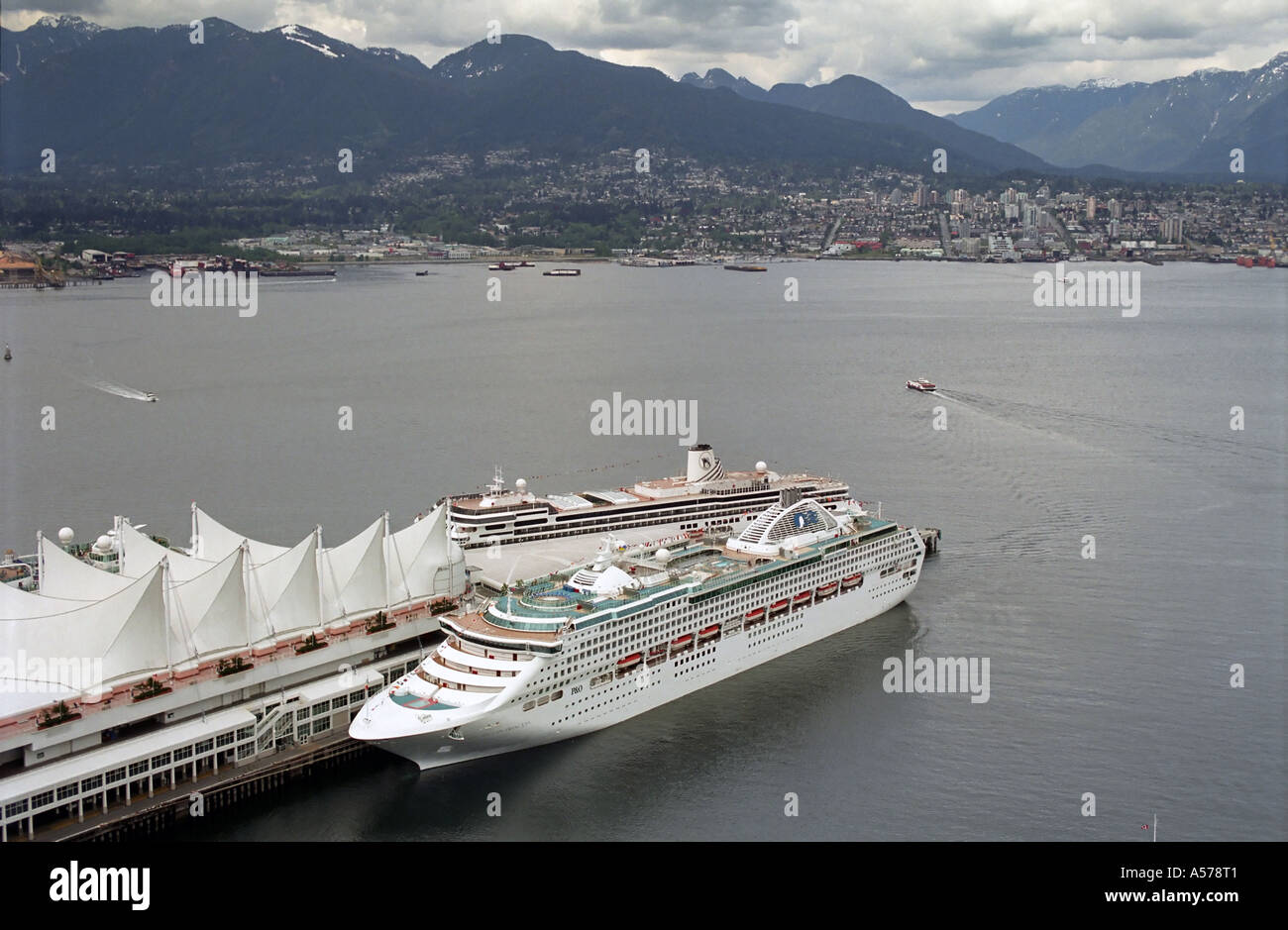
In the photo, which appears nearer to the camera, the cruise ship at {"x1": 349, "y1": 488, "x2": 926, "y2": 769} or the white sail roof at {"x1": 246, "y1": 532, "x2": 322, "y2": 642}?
the cruise ship at {"x1": 349, "y1": 488, "x2": 926, "y2": 769}

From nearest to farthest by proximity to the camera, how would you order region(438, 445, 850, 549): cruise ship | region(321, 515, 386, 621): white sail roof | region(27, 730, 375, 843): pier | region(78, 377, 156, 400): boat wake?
region(27, 730, 375, 843): pier → region(321, 515, 386, 621): white sail roof → region(438, 445, 850, 549): cruise ship → region(78, 377, 156, 400): boat wake

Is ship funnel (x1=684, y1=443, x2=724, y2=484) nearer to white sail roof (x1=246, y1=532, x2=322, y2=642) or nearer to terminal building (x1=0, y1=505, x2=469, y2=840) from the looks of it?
terminal building (x1=0, y1=505, x2=469, y2=840)

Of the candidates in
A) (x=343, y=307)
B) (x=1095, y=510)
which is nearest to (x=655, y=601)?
(x=1095, y=510)

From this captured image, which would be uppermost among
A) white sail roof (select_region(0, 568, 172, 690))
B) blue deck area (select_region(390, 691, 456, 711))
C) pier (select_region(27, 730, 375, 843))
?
white sail roof (select_region(0, 568, 172, 690))

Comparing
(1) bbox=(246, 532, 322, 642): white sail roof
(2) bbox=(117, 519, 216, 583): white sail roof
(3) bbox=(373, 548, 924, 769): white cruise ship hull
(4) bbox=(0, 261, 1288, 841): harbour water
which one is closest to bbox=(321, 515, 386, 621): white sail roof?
(1) bbox=(246, 532, 322, 642): white sail roof

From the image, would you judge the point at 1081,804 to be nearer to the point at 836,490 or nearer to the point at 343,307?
the point at 836,490

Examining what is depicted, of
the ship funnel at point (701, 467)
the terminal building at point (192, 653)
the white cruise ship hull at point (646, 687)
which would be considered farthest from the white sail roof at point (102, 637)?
the ship funnel at point (701, 467)

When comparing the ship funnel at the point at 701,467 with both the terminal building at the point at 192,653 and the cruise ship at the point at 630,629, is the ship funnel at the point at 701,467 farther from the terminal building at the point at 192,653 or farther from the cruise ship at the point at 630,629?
the terminal building at the point at 192,653

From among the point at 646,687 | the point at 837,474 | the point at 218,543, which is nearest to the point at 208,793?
the point at 218,543
